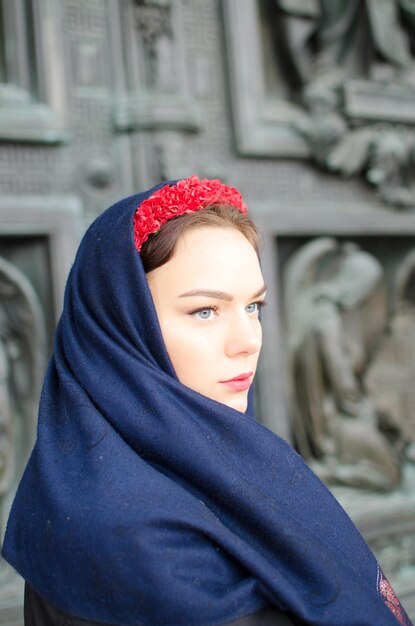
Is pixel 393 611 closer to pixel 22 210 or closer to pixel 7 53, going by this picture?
pixel 22 210

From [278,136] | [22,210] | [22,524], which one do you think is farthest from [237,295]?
[278,136]

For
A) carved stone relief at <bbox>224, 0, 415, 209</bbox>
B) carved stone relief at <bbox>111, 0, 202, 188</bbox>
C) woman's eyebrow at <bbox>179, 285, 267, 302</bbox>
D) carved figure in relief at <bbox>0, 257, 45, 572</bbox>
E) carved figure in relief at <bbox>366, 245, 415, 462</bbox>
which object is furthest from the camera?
carved figure in relief at <bbox>366, 245, 415, 462</bbox>

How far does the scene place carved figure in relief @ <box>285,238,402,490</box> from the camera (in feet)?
8.71

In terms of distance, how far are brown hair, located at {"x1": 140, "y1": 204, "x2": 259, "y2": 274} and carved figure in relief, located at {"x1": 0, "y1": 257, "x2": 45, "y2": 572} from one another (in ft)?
4.00

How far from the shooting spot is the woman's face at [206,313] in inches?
40.8

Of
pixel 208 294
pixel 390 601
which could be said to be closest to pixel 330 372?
pixel 390 601

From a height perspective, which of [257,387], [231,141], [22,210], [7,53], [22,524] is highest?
[7,53]

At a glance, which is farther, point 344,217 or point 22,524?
point 344,217

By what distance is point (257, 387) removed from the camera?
249 centimetres

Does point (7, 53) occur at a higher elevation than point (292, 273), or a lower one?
higher

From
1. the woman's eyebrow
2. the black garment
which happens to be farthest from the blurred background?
the woman's eyebrow

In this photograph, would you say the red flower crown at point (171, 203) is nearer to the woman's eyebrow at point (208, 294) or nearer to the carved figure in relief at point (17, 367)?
the woman's eyebrow at point (208, 294)

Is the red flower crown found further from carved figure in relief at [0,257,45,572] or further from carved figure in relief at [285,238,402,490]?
carved figure in relief at [285,238,402,490]

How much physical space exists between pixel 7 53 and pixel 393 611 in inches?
Result: 75.8
